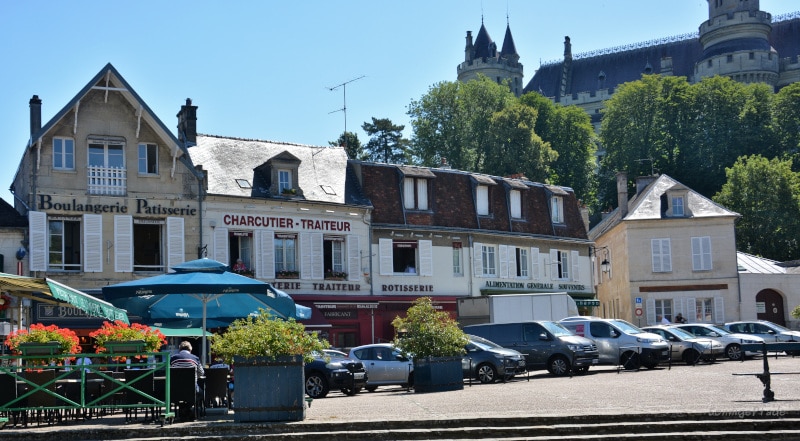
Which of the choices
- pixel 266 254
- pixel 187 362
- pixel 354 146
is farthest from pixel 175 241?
pixel 354 146

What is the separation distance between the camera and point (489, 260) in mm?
42094

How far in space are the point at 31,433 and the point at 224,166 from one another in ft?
74.8

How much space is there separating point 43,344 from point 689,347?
860 inches

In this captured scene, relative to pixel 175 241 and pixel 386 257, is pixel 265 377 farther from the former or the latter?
pixel 386 257

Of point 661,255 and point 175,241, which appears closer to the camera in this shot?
point 175,241

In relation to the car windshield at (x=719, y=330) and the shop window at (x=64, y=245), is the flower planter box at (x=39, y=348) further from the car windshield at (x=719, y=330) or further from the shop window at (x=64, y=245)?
the car windshield at (x=719, y=330)

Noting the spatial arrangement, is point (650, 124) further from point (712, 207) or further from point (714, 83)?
point (712, 207)

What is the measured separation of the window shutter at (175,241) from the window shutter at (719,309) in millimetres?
27084

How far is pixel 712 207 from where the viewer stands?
50969mm

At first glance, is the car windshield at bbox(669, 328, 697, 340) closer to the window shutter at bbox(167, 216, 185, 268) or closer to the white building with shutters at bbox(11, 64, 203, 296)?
the white building with shutters at bbox(11, 64, 203, 296)

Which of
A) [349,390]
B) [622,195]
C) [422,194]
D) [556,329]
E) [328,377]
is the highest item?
[622,195]

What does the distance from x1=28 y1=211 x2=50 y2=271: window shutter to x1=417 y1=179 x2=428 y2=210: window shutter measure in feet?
47.1

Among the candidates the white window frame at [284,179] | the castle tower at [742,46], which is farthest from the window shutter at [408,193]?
the castle tower at [742,46]

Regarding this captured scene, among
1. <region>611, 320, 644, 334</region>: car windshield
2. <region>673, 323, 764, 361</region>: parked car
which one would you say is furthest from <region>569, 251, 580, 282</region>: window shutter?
<region>611, 320, 644, 334</region>: car windshield
